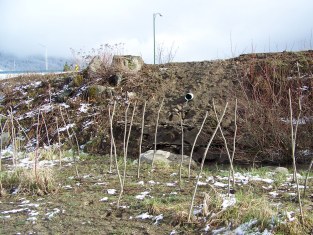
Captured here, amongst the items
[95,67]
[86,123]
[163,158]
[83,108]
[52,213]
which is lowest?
[52,213]

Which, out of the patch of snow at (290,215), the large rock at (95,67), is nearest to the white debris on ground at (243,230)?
the patch of snow at (290,215)

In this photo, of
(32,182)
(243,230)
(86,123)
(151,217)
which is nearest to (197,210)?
(151,217)

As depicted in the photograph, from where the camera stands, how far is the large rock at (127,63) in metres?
11.6

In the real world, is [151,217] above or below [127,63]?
below

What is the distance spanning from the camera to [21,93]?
42.3 feet

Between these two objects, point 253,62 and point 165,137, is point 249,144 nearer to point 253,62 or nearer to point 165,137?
point 165,137

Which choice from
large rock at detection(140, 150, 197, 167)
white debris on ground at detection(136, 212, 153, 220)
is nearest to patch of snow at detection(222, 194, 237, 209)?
white debris on ground at detection(136, 212, 153, 220)

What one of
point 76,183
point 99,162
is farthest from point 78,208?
point 99,162

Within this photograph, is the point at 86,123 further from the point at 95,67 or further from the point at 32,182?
the point at 32,182

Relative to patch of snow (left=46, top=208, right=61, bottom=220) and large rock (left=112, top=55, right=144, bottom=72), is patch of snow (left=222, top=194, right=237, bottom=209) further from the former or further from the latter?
large rock (left=112, top=55, right=144, bottom=72)

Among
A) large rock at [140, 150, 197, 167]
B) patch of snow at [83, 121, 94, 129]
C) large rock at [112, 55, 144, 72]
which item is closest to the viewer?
large rock at [140, 150, 197, 167]

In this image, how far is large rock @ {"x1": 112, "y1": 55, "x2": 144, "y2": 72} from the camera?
1159cm

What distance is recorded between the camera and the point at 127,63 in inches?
465

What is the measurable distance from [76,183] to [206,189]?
162 cm
